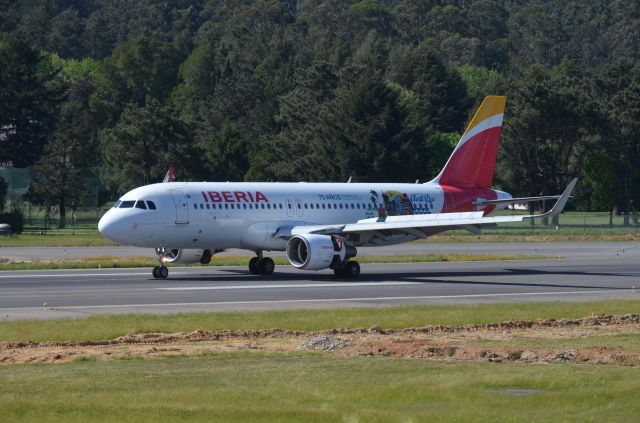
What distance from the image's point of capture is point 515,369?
68.7 feet

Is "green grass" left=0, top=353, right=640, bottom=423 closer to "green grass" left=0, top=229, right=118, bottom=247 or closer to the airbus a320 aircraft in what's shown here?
the airbus a320 aircraft

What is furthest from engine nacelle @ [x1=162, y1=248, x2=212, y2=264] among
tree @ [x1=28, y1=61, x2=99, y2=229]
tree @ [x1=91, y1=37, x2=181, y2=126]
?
tree @ [x1=91, y1=37, x2=181, y2=126]

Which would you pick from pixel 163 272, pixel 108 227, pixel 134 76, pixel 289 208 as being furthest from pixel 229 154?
pixel 108 227

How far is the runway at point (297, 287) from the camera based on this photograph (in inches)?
1362

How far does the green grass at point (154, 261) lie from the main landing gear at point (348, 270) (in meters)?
8.50

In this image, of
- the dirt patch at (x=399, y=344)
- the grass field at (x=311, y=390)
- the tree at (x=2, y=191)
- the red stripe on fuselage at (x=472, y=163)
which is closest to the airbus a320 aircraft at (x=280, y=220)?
the red stripe on fuselage at (x=472, y=163)

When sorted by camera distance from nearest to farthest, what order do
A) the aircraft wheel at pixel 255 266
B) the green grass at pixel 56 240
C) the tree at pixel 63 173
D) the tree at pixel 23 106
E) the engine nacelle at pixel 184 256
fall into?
the engine nacelle at pixel 184 256
the aircraft wheel at pixel 255 266
the green grass at pixel 56 240
the tree at pixel 63 173
the tree at pixel 23 106

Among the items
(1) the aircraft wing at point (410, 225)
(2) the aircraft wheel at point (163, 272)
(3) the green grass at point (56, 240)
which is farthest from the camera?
(3) the green grass at point (56, 240)

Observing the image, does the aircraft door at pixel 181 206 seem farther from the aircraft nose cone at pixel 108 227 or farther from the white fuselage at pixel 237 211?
the aircraft nose cone at pixel 108 227

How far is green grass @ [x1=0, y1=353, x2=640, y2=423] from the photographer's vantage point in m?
16.8

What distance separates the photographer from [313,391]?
60.8 feet

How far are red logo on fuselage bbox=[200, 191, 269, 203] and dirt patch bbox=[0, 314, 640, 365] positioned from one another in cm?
1831

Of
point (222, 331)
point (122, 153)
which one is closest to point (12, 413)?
point (222, 331)

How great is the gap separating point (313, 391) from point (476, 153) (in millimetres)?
37497
